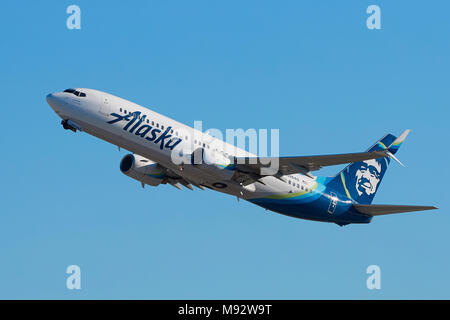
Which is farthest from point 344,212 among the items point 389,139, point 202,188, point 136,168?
point 136,168

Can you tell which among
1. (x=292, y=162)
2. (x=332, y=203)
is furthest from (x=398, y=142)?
(x=292, y=162)

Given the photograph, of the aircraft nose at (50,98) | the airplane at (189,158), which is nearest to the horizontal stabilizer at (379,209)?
the airplane at (189,158)

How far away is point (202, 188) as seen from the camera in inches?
2116

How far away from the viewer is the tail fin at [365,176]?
59.9m

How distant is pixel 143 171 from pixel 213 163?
350 inches

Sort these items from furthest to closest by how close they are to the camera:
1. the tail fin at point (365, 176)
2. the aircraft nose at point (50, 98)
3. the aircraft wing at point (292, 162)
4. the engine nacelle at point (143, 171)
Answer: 1. the tail fin at point (365, 176)
2. the engine nacelle at point (143, 171)
3. the aircraft nose at point (50, 98)
4. the aircraft wing at point (292, 162)

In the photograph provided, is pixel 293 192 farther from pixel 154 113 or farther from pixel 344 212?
pixel 154 113

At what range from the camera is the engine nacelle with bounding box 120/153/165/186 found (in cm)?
5619

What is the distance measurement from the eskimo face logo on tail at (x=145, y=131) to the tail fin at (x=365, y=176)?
1618cm

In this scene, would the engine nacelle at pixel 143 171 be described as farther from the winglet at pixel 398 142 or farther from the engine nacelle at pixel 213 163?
the winglet at pixel 398 142

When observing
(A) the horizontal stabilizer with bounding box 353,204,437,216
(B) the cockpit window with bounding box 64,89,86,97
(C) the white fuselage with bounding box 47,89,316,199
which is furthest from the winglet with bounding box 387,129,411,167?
(B) the cockpit window with bounding box 64,89,86,97
